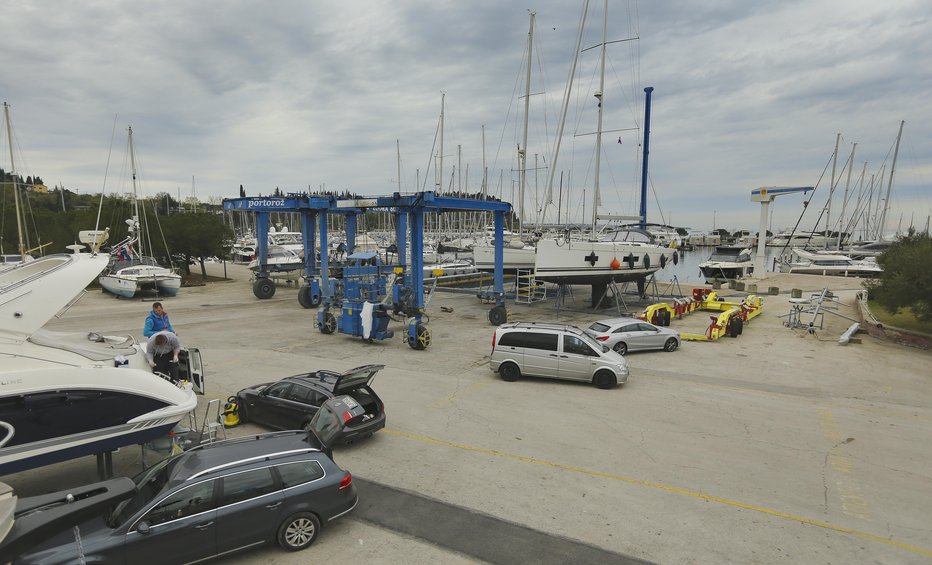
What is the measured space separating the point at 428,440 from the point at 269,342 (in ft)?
35.4

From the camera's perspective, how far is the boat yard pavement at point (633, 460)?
6.61m

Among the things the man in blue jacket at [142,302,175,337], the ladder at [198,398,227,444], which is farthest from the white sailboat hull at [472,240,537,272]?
the man in blue jacket at [142,302,175,337]

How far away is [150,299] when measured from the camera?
29.2 meters

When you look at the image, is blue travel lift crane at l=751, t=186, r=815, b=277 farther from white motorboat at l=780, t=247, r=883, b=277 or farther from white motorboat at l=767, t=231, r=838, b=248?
white motorboat at l=767, t=231, r=838, b=248

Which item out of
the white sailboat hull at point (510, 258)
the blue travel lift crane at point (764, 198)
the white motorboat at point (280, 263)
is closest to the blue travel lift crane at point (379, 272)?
Result: the white motorboat at point (280, 263)

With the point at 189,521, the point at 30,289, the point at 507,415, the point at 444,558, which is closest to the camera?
the point at 189,521

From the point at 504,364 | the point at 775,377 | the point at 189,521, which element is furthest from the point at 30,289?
the point at 775,377

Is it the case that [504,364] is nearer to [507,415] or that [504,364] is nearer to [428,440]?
[507,415]

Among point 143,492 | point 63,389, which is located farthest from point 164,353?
point 143,492

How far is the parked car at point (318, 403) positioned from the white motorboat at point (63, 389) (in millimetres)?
1902

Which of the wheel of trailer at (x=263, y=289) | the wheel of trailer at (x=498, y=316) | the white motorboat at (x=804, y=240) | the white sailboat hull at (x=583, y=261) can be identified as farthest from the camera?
the white motorboat at (x=804, y=240)

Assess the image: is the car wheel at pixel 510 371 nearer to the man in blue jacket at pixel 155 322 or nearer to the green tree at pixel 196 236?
the man in blue jacket at pixel 155 322

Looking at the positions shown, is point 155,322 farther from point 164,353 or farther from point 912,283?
point 912,283

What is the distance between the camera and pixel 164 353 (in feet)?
31.9
